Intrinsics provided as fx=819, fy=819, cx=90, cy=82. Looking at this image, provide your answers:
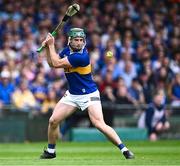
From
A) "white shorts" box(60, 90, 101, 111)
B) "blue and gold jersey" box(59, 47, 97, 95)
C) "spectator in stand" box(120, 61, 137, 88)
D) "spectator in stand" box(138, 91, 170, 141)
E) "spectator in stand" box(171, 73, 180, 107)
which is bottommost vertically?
"spectator in stand" box(138, 91, 170, 141)

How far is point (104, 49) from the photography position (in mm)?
26906

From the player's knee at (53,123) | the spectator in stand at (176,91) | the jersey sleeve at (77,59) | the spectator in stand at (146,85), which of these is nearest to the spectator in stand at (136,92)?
the spectator in stand at (146,85)

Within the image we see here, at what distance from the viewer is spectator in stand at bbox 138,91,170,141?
23.9 m

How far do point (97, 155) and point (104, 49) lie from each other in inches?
415

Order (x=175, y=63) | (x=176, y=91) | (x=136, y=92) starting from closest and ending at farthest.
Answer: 1. (x=136, y=92)
2. (x=176, y=91)
3. (x=175, y=63)

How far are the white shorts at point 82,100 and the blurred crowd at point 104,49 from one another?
8.18 meters

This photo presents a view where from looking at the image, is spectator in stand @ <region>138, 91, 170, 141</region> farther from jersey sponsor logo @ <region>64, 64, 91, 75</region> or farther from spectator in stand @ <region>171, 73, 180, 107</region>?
jersey sponsor logo @ <region>64, 64, 91, 75</region>

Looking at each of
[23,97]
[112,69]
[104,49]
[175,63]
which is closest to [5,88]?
[23,97]

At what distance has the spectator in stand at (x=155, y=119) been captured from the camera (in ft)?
78.4

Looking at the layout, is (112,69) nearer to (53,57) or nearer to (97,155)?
(97,155)

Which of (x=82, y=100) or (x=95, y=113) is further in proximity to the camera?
(x=82, y=100)

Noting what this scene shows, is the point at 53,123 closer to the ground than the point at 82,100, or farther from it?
closer to the ground

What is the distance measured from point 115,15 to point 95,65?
3.61 m

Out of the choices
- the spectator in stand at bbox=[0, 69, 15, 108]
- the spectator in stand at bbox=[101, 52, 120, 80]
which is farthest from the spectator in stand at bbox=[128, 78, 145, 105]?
the spectator in stand at bbox=[0, 69, 15, 108]
